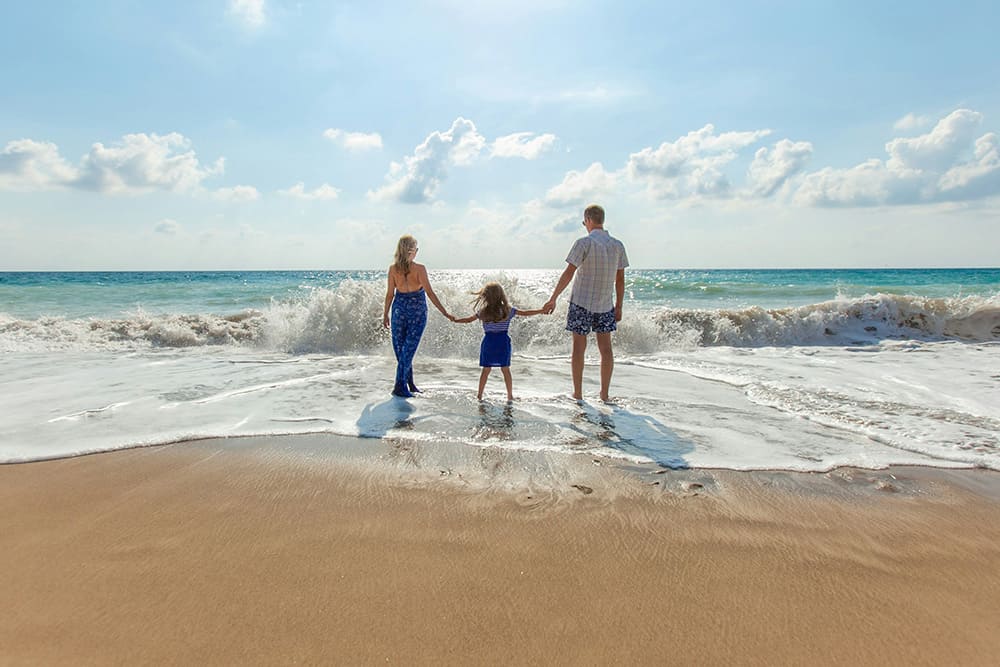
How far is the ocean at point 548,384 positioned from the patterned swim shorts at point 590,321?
A: 2.58ft

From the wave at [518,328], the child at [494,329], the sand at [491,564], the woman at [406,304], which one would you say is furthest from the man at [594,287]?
the wave at [518,328]

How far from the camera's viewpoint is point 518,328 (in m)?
11.3

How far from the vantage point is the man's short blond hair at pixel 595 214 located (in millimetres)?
5691

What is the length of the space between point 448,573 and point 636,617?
0.79 m

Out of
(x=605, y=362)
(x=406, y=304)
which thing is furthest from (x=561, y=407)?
(x=406, y=304)

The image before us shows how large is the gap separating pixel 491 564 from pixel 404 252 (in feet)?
14.2

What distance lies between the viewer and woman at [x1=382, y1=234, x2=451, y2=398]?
6.12m

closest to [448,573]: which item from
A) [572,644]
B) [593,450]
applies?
[572,644]

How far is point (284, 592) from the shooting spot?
2.15 m

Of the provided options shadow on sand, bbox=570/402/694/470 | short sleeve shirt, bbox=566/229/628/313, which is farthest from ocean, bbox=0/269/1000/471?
short sleeve shirt, bbox=566/229/628/313

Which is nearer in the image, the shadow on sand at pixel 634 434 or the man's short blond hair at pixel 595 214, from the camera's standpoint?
the shadow on sand at pixel 634 434

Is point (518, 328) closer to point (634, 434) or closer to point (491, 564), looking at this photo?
point (634, 434)

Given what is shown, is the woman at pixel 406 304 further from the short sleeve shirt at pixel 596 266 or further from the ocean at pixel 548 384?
the short sleeve shirt at pixel 596 266

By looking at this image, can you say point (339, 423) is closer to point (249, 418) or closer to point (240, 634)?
point (249, 418)
